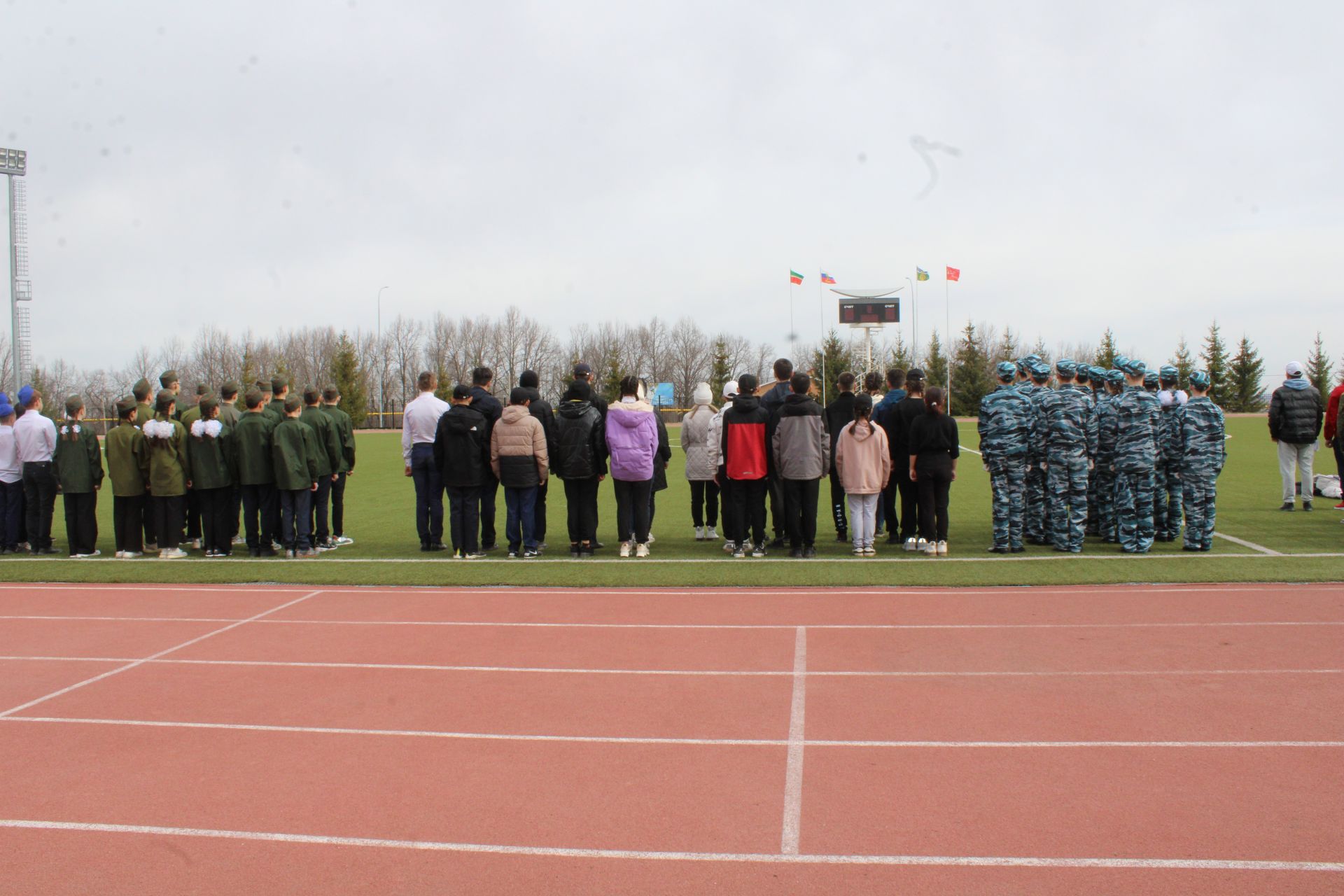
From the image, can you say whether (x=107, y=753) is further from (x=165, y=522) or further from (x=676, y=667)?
(x=165, y=522)

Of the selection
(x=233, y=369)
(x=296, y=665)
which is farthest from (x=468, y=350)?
(x=296, y=665)

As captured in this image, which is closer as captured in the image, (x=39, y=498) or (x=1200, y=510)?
(x=1200, y=510)

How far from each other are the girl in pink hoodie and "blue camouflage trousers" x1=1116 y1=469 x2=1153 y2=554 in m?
2.73

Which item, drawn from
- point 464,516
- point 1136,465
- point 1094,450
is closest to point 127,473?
point 464,516

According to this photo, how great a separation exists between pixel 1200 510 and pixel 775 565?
4965mm

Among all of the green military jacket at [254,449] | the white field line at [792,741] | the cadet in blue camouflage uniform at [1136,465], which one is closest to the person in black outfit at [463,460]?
the green military jacket at [254,449]

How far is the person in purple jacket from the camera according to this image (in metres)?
11.3

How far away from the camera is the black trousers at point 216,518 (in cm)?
1240

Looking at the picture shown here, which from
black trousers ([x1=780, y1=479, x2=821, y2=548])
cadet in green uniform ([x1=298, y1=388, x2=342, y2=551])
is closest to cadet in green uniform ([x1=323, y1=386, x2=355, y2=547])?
cadet in green uniform ([x1=298, y1=388, x2=342, y2=551])

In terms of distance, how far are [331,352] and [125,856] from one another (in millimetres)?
94532

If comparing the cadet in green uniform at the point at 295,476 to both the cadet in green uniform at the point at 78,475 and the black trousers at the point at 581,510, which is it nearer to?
the cadet in green uniform at the point at 78,475

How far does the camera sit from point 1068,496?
37.0ft

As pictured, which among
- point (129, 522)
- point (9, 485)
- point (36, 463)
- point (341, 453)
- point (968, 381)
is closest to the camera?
point (129, 522)

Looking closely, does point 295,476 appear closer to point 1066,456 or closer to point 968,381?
A: point 1066,456
